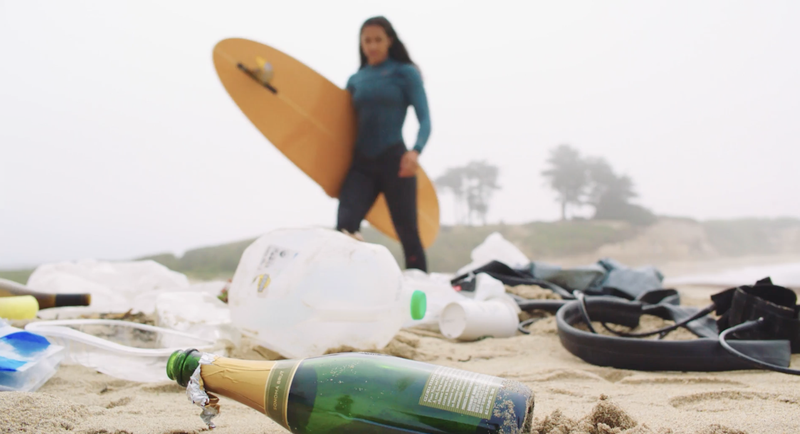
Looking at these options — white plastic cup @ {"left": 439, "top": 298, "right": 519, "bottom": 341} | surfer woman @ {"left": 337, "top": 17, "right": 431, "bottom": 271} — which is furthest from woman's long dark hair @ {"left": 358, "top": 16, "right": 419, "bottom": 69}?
white plastic cup @ {"left": 439, "top": 298, "right": 519, "bottom": 341}

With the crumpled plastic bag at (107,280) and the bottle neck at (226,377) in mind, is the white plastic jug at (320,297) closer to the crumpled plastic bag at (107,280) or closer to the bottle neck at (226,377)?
the bottle neck at (226,377)

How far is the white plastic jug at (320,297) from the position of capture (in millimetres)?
944

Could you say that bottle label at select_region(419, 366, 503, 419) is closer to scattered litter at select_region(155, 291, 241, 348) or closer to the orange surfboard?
scattered litter at select_region(155, 291, 241, 348)

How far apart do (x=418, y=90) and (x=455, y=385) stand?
5.89 ft

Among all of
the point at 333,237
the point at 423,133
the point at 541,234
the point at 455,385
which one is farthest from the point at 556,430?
the point at 541,234

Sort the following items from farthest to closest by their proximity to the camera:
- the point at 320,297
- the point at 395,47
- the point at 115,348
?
the point at 395,47 → the point at 320,297 → the point at 115,348

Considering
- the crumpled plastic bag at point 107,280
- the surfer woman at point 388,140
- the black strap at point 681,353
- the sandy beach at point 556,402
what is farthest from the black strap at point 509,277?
the crumpled plastic bag at point 107,280

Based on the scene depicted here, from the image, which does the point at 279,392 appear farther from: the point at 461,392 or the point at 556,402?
the point at 556,402

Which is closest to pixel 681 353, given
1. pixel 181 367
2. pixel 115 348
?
pixel 181 367

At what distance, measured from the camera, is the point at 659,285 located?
6.66ft

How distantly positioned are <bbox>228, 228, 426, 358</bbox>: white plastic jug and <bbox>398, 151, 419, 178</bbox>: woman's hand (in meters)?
1.06

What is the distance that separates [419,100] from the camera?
6.97 feet

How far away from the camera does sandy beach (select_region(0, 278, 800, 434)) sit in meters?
0.56

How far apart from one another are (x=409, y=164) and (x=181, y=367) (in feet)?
5.23
